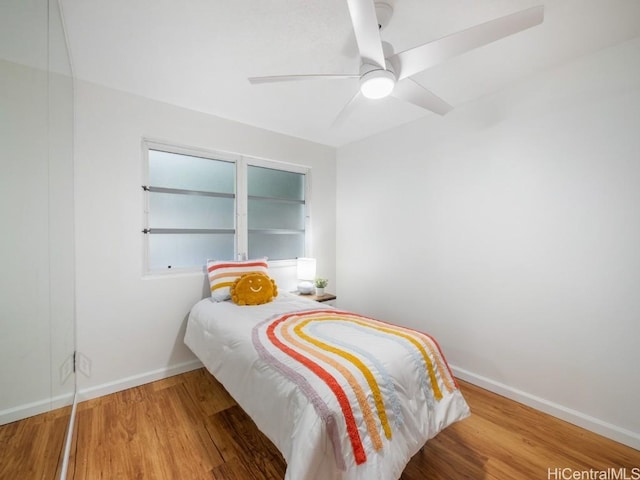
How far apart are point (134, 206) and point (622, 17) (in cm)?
349

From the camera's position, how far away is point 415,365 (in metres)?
1.44

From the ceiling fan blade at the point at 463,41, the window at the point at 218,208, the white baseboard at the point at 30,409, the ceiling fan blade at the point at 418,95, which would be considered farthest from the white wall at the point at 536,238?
the white baseboard at the point at 30,409

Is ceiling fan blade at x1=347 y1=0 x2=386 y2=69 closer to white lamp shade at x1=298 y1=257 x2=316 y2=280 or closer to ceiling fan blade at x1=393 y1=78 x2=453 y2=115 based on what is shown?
ceiling fan blade at x1=393 y1=78 x2=453 y2=115

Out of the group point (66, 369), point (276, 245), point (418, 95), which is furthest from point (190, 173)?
point (418, 95)

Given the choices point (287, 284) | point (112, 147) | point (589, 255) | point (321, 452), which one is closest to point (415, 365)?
point (321, 452)

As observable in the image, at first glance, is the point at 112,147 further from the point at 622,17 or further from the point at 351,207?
the point at 622,17

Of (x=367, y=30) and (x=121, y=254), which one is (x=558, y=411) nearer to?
(x=367, y=30)

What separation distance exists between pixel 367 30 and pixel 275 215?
2329mm

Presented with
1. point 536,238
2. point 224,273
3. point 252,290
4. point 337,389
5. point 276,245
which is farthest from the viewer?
point 276,245

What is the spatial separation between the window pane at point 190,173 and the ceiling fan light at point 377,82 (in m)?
1.87

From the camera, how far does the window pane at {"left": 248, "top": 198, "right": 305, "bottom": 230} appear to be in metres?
3.13

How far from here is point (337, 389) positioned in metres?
1.14

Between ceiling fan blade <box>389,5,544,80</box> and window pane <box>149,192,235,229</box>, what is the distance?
2106 mm

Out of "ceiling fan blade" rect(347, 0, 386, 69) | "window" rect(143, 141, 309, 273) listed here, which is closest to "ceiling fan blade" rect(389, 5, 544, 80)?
"ceiling fan blade" rect(347, 0, 386, 69)
